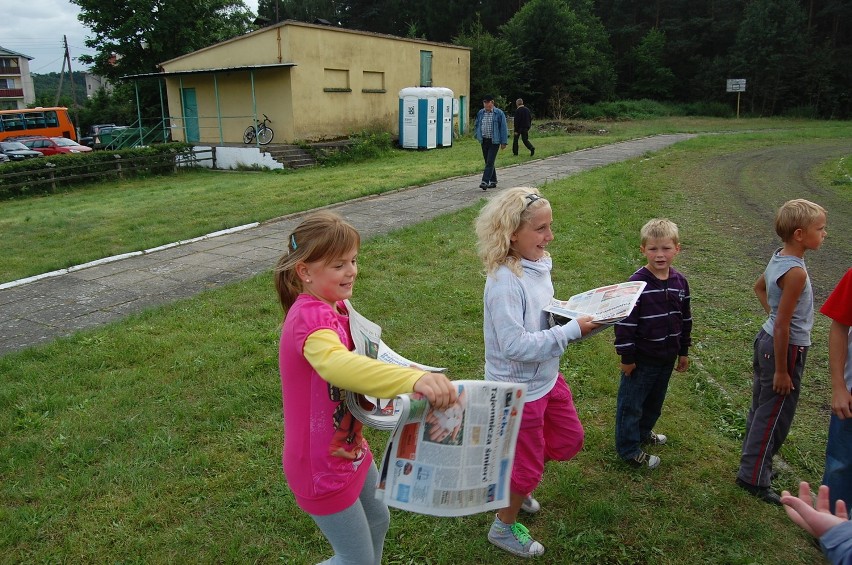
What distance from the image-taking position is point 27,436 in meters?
3.97

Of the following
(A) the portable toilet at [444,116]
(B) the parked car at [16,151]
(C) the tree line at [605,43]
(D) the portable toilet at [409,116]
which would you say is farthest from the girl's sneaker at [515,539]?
(C) the tree line at [605,43]

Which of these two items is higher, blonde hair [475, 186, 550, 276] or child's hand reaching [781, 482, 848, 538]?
blonde hair [475, 186, 550, 276]

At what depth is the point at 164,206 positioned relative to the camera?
509 inches

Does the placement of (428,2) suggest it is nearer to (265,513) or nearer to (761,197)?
(761,197)

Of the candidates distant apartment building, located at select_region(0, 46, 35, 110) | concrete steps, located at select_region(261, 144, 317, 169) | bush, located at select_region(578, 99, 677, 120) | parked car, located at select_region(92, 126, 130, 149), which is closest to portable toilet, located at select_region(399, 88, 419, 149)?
concrete steps, located at select_region(261, 144, 317, 169)

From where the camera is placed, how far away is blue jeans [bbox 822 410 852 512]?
2.67 meters

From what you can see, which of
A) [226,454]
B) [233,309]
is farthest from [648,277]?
[233,309]

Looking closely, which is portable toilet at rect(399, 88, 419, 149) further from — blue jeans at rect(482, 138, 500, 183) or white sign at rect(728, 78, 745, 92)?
white sign at rect(728, 78, 745, 92)

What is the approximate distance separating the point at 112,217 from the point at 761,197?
12.8 meters

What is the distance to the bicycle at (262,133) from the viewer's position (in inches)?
901

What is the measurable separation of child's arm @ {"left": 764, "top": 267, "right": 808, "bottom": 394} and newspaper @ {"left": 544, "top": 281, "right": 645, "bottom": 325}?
89 centimetres

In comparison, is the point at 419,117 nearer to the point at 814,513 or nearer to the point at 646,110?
the point at 814,513

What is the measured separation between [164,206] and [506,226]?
11.9m

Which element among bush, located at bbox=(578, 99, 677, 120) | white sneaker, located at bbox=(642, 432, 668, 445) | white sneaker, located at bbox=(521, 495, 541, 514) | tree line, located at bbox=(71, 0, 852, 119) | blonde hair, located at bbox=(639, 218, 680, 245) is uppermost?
tree line, located at bbox=(71, 0, 852, 119)
